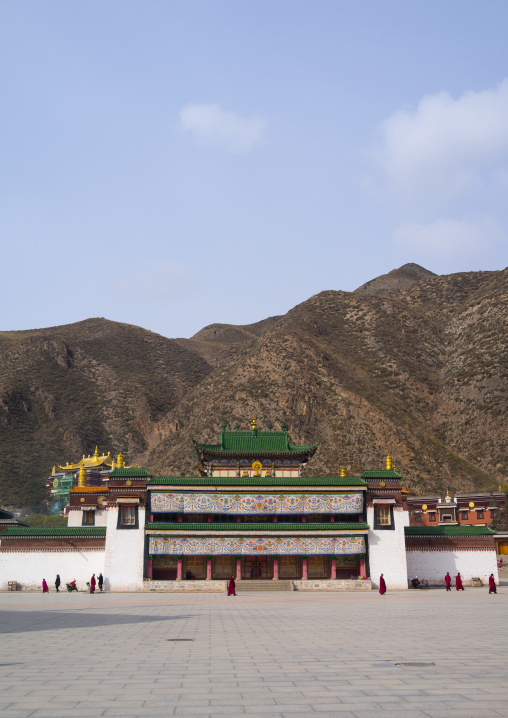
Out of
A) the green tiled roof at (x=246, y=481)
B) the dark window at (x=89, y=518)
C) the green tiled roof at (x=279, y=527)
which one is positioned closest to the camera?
the green tiled roof at (x=279, y=527)

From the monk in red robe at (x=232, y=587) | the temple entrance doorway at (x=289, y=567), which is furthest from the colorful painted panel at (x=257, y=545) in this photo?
the monk in red robe at (x=232, y=587)

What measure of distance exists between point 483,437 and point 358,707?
312 ft

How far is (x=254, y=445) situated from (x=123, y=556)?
14.7 m

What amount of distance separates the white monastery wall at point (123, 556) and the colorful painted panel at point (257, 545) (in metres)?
1.03

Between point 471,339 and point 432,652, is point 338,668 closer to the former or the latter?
point 432,652

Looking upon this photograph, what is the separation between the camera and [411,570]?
4544cm

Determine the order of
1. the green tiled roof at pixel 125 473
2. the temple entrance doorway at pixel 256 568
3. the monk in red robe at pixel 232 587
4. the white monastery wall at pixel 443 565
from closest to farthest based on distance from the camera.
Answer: the monk in red robe at pixel 232 587 → the green tiled roof at pixel 125 473 → the temple entrance doorway at pixel 256 568 → the white monastery wall at pixel 443 565

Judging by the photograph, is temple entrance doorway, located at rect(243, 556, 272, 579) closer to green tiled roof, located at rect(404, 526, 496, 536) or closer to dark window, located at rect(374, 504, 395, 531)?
dark window, located at rect(374, 504, 395, 531)

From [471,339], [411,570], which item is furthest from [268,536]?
[471,339]

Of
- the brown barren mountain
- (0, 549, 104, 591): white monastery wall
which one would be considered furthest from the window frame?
the brown barren mountain

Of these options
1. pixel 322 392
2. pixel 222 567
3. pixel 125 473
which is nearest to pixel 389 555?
pixel 222 567

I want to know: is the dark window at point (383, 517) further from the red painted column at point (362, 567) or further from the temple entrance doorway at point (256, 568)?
the temple entrance doorway at point (256, 568)

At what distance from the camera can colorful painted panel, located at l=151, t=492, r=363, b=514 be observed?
44.3 m

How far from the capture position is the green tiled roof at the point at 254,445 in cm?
5200
